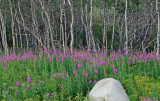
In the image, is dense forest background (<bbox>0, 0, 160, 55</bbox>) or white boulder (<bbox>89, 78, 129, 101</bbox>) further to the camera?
dense forest background (<bbox>0, 0, 160, 55</bbox>)

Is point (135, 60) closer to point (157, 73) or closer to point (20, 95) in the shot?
point (157, 73)

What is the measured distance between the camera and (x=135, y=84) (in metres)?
4.84

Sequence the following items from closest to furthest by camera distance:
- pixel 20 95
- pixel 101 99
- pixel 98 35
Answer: pixel 101 99, pixel 20 95, pixel 98 35

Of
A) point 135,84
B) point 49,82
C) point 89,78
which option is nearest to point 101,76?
point 89,78

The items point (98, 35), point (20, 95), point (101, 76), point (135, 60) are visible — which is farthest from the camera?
point (98, 35)

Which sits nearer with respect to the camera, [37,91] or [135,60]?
[37,91]

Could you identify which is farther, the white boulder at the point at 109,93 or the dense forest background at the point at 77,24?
the dense forest background at the point at 77,24

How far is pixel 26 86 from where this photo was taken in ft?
15.6

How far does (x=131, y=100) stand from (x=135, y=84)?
93 centimetres

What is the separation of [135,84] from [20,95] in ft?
8.17

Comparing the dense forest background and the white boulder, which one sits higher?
the dense forest background

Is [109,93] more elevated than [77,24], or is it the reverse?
[77,24]

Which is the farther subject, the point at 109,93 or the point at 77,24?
the point at 77,24

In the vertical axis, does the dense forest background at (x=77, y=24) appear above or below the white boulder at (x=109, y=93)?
above
